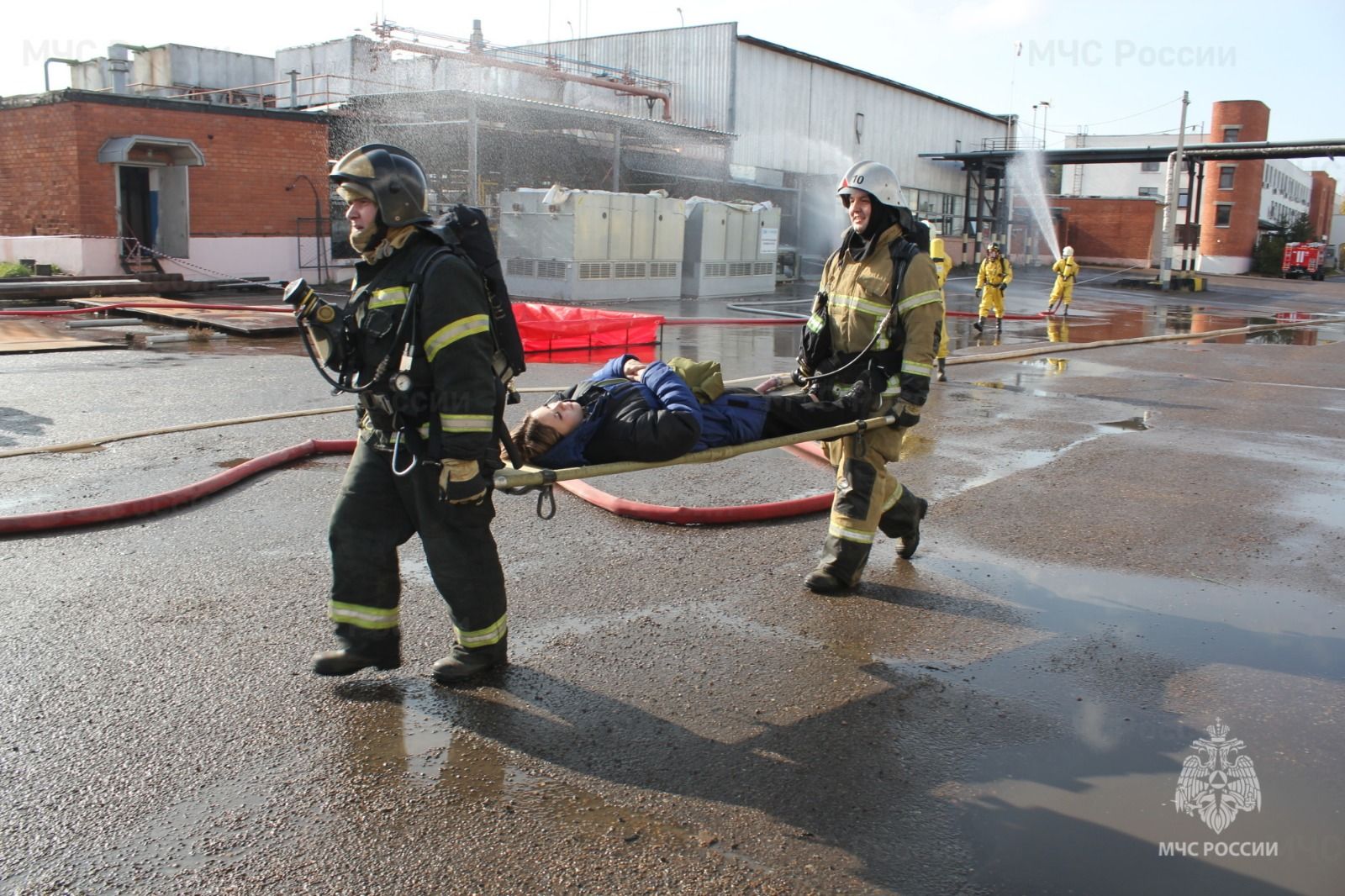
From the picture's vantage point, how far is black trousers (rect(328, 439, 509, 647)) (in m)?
3.72

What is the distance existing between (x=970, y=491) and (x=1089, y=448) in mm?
1964

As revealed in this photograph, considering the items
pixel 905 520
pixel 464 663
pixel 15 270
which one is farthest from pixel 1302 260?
pixel 464 663

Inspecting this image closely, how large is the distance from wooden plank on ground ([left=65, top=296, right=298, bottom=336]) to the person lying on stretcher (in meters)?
10.5

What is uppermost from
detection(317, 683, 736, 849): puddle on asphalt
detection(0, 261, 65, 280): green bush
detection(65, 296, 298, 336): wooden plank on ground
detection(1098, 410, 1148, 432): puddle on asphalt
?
detection(0, 261, 65, 280): green bush

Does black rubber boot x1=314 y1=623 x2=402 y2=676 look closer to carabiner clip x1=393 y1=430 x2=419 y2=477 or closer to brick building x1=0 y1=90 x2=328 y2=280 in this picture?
carabiner clip x1=393 y1=430 x2=419 y2=477

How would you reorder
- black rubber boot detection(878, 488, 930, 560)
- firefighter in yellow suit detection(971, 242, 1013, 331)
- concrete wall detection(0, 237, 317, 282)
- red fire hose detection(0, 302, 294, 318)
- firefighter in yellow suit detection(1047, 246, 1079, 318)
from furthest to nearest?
1. firefighter in yellow suit detection(1047, 246, 1079, 318)
2. concrete wall detection(0, 237, 317, 282)
3. firefighter in yellow suit detection(971, 242, 1013, 331)
4. red fire hose detection(0, 302, 294, 318)
5. black rubber boot detection(878, 488, 930, 560)

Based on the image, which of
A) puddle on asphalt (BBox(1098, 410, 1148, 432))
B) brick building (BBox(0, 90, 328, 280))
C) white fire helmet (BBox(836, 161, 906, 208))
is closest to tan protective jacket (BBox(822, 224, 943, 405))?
white fire helmet (BBox(836, 161, 906, 208))

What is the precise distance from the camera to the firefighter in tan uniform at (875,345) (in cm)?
482

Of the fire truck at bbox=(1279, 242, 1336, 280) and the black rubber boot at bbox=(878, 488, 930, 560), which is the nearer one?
the black rubber boot at bbox=(878, 488, 930, 560)

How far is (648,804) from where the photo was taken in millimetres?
3076

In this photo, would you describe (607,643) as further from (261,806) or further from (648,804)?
(261,806)

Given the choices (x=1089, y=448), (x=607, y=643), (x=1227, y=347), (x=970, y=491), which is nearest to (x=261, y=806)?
(x=607, y=643)

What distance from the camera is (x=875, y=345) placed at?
4922mm

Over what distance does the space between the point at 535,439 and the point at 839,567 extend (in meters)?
1.59
